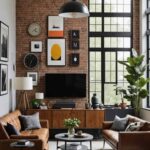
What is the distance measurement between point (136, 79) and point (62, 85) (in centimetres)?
213

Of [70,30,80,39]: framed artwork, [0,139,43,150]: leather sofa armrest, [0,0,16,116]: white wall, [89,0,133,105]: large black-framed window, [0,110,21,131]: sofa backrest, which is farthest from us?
[89,0,133,105]: large black-framed window

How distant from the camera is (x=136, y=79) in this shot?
10.0m

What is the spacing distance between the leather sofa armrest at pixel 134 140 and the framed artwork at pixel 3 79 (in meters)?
3.02

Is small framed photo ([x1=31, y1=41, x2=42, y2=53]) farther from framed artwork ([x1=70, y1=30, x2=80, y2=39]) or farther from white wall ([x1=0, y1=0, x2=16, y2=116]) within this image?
framed artwork ([x1=70, y1=30, x2=80, y2=39])

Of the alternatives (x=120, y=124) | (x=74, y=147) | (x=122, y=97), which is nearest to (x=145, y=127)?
(x=120, y=124)

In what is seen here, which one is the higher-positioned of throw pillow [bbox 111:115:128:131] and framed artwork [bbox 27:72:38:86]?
framed artwork [bbox 27:72:38:86]

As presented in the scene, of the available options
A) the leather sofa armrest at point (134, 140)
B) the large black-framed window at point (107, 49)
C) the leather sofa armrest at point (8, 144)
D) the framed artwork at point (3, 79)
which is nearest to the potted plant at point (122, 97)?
the large black-framed window at point (107, 49)

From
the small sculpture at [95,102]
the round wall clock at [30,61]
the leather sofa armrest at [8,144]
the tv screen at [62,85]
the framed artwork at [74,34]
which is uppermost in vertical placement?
the framed artwork at [74,34]

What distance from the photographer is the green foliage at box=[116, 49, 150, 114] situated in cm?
993

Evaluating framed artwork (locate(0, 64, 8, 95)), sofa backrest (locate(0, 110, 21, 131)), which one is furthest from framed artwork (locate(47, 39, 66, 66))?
sofa backrest (locate(0, 110, 21, 131))

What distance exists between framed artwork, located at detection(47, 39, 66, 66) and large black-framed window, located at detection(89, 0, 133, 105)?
0.91 m

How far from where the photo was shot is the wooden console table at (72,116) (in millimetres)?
10023

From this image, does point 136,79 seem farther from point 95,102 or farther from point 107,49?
point 107,49

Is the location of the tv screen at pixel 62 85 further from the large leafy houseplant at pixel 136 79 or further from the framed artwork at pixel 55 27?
the large leafy houseplant at pixel 136 79
